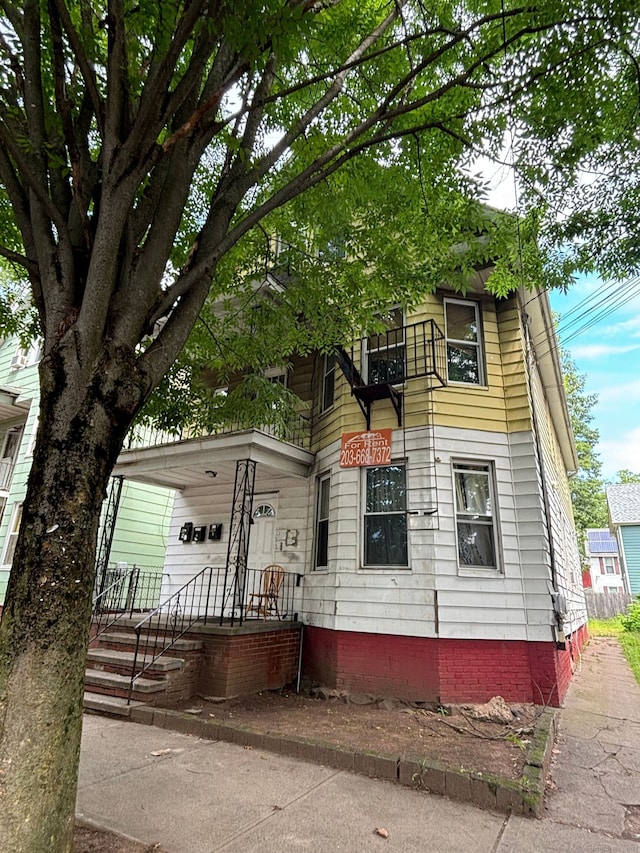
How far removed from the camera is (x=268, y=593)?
8227mm

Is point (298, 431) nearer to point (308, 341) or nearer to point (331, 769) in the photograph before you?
point (308, 341)

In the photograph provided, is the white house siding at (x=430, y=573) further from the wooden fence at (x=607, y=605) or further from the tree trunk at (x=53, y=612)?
the wooden fence at (x=607, y=605)

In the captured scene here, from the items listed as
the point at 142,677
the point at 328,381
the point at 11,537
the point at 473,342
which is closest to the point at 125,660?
the point at 142,677

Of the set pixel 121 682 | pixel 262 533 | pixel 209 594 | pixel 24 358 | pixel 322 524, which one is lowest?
pixel 121 682

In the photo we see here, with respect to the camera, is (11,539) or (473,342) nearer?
(473,342)

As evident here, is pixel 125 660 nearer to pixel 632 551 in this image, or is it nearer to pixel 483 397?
pixel 483 397

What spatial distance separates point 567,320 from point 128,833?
10.5 meters

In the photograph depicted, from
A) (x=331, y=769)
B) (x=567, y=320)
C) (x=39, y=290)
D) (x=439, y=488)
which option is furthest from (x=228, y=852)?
(x=567, y=320)

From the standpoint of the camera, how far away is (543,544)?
6.69 meters

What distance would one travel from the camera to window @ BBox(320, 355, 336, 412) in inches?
352

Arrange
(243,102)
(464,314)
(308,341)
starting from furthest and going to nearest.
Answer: (464,314) < (308,341) < (243,102)

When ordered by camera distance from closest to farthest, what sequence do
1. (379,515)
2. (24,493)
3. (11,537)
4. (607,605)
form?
1. (379,515)
2. (11,537)
3. (24,493)
4. (607,605)

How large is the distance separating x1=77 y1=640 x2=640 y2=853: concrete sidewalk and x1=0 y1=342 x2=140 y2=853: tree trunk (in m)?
1.15

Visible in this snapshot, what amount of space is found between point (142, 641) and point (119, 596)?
3258 mm
